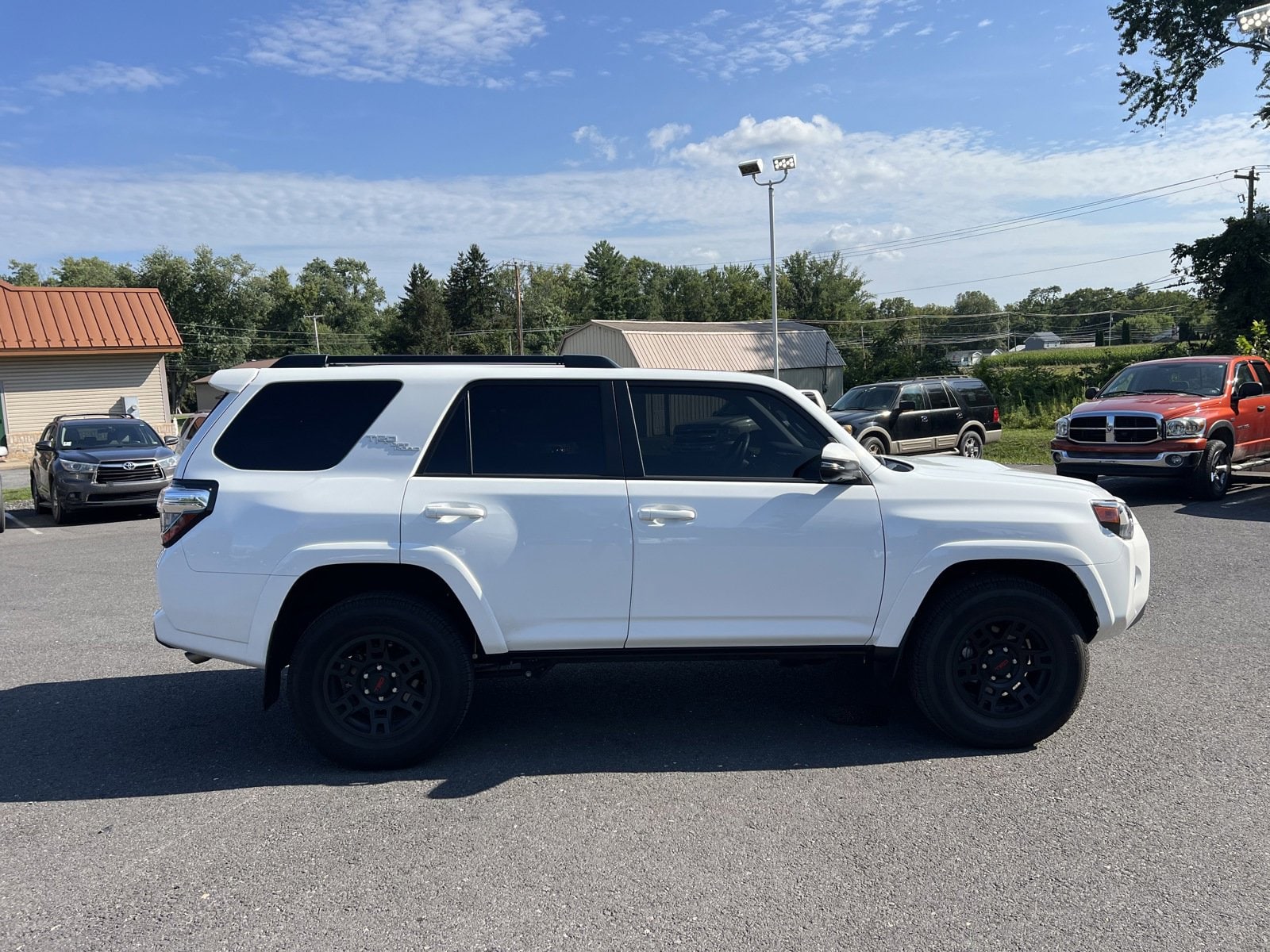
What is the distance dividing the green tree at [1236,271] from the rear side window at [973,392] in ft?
37.3

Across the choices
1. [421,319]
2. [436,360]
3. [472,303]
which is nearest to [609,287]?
[472,303]

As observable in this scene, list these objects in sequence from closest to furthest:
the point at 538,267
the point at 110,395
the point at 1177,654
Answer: the point at 1177,654
the point at 110,395
the point at 538,267

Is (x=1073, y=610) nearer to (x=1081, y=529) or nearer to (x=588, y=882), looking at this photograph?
(x=1081, y=529)

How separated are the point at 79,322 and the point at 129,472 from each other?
15.5 m

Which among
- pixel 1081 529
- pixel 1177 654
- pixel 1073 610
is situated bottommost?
pixel 1177 654

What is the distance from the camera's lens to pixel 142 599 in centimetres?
835

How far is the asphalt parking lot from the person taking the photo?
10.4ft

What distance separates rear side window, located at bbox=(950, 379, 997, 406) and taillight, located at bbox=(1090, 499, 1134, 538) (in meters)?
16.5

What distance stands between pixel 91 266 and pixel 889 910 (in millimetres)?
97641

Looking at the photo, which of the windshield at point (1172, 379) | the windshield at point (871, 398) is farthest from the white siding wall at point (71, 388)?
the windshield at point (1172, 379)

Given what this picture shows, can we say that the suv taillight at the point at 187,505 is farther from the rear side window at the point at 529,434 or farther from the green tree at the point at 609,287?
the green tree at the point at 609,287

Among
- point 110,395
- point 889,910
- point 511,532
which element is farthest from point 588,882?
point 110,395

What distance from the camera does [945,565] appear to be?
177 inches

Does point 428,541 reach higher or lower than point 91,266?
lower
